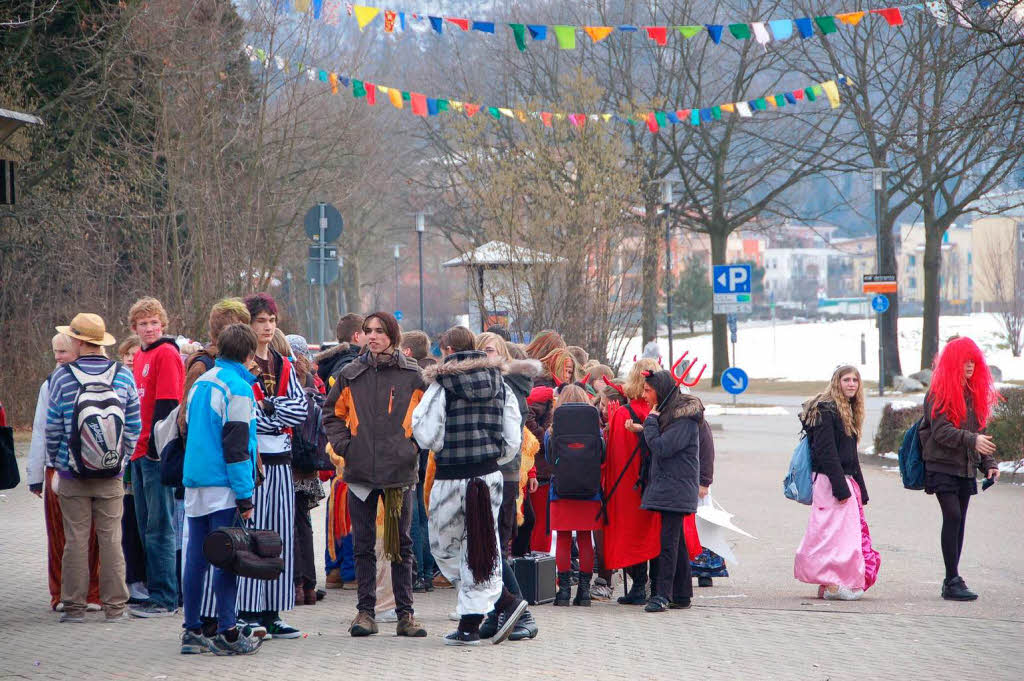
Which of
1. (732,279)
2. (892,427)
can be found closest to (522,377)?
(892,427)

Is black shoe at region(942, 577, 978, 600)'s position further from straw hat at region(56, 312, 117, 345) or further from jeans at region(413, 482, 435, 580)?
straw hat at region(56, 312, 117, 345)

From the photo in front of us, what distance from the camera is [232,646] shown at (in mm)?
7090

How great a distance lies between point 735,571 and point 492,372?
12.9 ft

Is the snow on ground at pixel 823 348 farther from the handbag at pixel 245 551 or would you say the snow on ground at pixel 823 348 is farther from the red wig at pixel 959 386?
the handbag at pixel 245 551

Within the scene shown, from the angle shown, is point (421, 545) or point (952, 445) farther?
point (421, 545)

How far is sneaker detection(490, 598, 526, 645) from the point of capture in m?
7.41

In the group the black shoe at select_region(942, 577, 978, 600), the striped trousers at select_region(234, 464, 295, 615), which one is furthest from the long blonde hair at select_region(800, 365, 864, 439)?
the striped trousers at select_region(234, 464, 295, 615)

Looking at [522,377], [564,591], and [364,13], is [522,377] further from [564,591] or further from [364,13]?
[364,13]

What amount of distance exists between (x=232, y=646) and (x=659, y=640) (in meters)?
2.38

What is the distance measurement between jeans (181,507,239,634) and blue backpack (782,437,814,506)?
4116 millimetres

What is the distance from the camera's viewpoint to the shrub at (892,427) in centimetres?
1906

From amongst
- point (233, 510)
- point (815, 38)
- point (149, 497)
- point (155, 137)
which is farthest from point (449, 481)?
point (815, 38)

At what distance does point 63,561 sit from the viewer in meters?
8.12

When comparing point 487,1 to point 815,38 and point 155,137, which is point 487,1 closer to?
point 815,38
